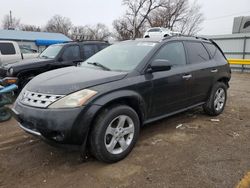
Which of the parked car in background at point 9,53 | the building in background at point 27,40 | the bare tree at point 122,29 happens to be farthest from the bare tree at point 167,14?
the parked car in background at point 9,53

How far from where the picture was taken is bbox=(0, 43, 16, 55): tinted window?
976 cm

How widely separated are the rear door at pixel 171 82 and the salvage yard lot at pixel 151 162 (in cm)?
57

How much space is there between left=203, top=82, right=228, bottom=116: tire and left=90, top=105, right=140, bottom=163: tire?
7.71 ft

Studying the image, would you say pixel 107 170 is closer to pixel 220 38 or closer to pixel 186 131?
pixel 186 131

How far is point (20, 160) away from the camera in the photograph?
3.38m

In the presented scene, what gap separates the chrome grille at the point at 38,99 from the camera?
2855 millimetres

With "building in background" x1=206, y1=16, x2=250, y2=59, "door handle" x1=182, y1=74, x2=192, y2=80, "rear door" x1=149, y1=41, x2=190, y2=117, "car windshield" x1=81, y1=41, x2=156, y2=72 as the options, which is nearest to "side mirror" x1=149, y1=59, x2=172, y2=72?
"rear door" x1=149, y1=41, x2=190, y2=117

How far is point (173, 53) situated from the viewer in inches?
168

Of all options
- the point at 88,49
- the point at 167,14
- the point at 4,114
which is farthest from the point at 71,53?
the point at 167,14

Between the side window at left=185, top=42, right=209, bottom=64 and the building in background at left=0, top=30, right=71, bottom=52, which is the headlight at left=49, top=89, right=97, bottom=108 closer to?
the side window at left=185, top=42, right=209, bottom=64

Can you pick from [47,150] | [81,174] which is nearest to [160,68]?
[81,174]

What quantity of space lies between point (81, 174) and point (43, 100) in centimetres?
106

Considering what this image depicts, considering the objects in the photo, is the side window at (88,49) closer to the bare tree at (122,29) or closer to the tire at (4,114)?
the tire at (4,114)

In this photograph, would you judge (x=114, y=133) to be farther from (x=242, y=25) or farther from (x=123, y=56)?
(x=242, y=25)
